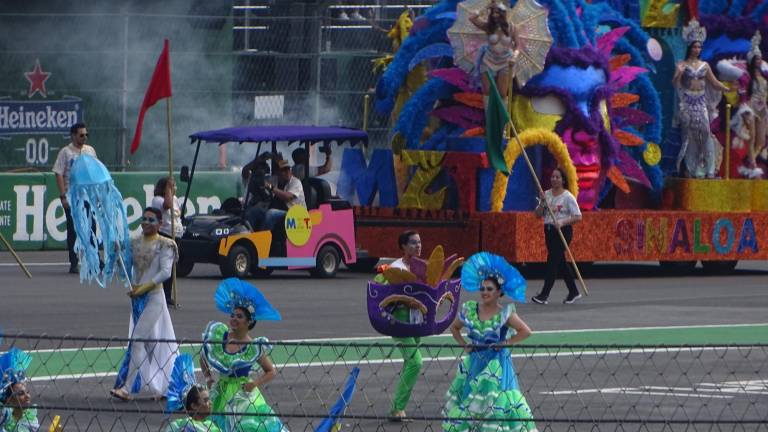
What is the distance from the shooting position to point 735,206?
2634cm

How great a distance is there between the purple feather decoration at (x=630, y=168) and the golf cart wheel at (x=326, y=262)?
4.36m

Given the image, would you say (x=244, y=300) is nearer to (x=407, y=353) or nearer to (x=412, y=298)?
(x=407, y=353)

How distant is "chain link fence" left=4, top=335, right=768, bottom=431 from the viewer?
1196cm

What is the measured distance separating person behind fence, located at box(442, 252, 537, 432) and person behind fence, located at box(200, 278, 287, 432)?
999 mm

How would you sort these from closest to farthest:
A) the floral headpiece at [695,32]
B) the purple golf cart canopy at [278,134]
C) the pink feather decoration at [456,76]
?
the purple golf cart canopy at [278,134]
the pink feather decoration at [456,76]
the floral headpiece at [695,32]

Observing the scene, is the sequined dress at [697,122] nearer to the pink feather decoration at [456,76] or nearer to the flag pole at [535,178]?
the flag pole at [535,178]

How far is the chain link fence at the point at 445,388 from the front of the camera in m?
12.0

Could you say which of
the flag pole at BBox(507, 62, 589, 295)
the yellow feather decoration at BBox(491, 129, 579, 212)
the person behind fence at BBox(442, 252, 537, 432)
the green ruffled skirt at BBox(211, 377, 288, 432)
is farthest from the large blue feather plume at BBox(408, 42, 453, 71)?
the green ruffled skirt at BBox(211, 377, 288, 432)

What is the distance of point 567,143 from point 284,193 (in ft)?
Result: 13.3

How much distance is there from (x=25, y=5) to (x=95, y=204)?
2125cm

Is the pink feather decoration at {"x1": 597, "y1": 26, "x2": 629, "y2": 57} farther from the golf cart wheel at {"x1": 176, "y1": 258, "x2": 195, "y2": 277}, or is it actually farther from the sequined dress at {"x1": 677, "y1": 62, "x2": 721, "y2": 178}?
the golf cart wheel at {"x1": 176, "y1": 258, "x2": 195, "y2": 277}

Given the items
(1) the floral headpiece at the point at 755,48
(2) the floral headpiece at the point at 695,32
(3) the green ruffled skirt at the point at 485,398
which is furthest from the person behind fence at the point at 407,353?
(1) the floral headpiece at the point at 755,48

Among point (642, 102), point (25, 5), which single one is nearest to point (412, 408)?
point (642, 102)

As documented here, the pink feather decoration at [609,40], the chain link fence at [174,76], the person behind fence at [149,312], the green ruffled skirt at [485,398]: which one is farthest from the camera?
the chain link fence at [174,76]
